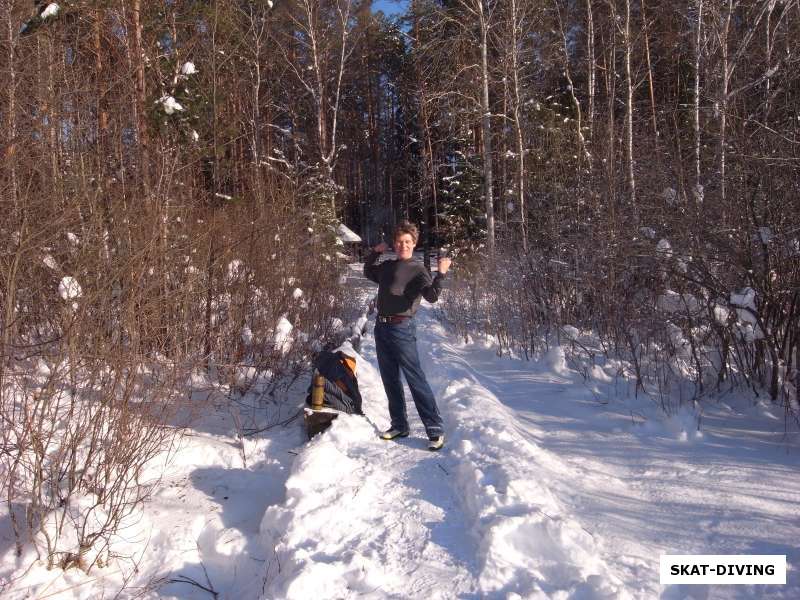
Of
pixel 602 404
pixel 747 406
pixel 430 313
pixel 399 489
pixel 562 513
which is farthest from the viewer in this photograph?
pixel 430 313

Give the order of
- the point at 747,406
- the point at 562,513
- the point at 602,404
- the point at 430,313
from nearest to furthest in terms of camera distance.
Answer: the point at 562,513 < the point at 747,406 < the point at 602,404 < the point at 430,313

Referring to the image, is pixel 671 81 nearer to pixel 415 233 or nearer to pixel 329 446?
pixel 415 233

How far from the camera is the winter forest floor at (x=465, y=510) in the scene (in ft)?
8.09

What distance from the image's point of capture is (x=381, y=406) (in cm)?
534

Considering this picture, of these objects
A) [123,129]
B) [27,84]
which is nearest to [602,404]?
[123,129]

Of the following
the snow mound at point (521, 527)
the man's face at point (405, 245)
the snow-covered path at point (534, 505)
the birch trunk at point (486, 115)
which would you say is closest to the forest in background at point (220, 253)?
the man's face at point (405, 245)

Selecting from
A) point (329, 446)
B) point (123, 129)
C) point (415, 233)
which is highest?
point (123, 129)

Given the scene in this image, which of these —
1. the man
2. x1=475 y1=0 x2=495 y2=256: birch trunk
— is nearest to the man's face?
the man

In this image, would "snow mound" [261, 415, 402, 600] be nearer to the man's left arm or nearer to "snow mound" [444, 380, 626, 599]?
"snow mound" [444, 380, 626, 599]

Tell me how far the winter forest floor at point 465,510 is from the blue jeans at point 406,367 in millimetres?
234

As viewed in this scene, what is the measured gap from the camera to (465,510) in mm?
3164

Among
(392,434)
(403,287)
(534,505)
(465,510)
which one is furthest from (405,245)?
(534,505)

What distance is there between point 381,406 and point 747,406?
3.20 meters

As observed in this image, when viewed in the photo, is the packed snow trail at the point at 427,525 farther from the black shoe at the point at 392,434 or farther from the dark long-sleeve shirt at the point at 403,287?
the dark long-sleeve shirt at the point at 403,287
